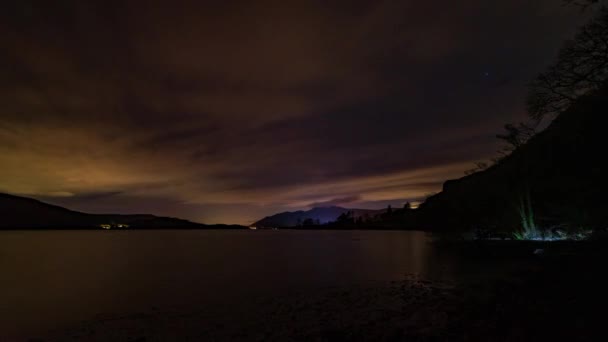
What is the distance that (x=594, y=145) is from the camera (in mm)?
17672

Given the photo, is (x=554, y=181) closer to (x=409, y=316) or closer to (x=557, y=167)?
(x=557, y=167)

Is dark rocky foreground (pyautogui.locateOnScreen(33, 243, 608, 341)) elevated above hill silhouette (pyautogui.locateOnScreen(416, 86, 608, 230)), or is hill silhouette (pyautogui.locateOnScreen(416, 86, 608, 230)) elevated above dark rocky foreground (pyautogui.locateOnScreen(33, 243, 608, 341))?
hill silhouette (pyautogui.locateOnScreen(416, 86, 608, 230))

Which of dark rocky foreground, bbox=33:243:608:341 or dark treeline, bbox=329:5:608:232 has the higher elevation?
dark treeline, bbox=329:5:608:232

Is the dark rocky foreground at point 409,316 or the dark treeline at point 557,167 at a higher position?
the dark treeline at point 557,167

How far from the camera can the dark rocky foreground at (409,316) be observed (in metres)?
10.4

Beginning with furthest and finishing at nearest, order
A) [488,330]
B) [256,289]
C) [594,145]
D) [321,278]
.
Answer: [321,278], [256,289], [594,145], [488,330]

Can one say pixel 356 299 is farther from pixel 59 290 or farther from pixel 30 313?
pixel 59 290

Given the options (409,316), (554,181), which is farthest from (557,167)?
(409,316)

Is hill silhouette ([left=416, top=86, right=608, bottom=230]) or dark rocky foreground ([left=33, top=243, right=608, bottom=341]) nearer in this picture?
dark rocky foreground ([left=33, top=243, right=608, bottom=341])

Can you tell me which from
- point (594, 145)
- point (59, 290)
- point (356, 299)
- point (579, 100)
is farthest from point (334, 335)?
point (59, 290)

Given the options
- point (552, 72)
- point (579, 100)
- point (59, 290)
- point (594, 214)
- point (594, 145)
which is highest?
point (552, 72)

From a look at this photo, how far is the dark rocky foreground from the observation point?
10.4m

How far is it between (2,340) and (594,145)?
1136 inches

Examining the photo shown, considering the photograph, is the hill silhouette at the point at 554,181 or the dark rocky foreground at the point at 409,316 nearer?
the dark rocky foreground at the point at 409,316
